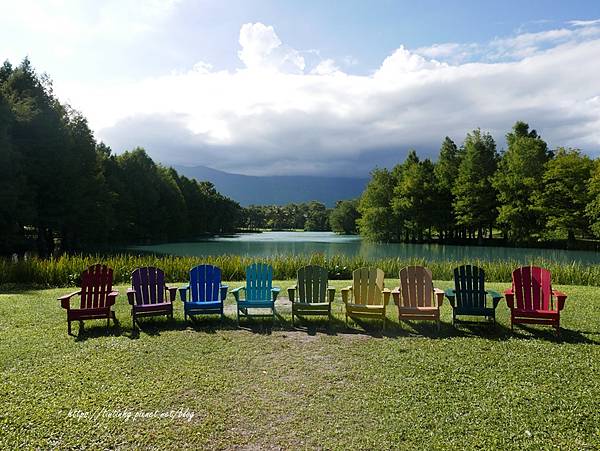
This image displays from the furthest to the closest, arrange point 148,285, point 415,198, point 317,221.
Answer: point 317,221 → point 415,198 → point 148,285

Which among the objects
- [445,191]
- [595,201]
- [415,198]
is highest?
[445,191]

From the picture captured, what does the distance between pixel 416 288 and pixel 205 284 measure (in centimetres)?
381

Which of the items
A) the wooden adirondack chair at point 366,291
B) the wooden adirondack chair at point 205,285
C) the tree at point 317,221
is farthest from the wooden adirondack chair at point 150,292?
the tree at point 317,221

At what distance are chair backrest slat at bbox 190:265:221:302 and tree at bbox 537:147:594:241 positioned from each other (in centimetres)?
3928

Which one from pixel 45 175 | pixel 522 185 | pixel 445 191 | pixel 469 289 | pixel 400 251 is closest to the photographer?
pixel 469 289

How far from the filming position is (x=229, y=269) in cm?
1459

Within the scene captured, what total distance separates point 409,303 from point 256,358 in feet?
10.1

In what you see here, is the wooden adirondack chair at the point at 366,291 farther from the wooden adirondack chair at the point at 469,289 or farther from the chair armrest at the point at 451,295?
the wooden adirondack chair at the point at 469,289

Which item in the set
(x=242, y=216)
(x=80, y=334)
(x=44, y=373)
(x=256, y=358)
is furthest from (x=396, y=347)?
Result: (x=242, y=216)

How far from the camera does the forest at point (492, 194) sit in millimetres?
38562

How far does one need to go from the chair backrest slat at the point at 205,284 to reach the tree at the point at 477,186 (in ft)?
149

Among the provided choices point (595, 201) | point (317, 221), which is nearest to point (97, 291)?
point (595, 201)

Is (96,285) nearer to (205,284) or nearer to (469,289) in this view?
(205,284)

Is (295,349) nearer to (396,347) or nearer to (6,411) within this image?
(396,347)
